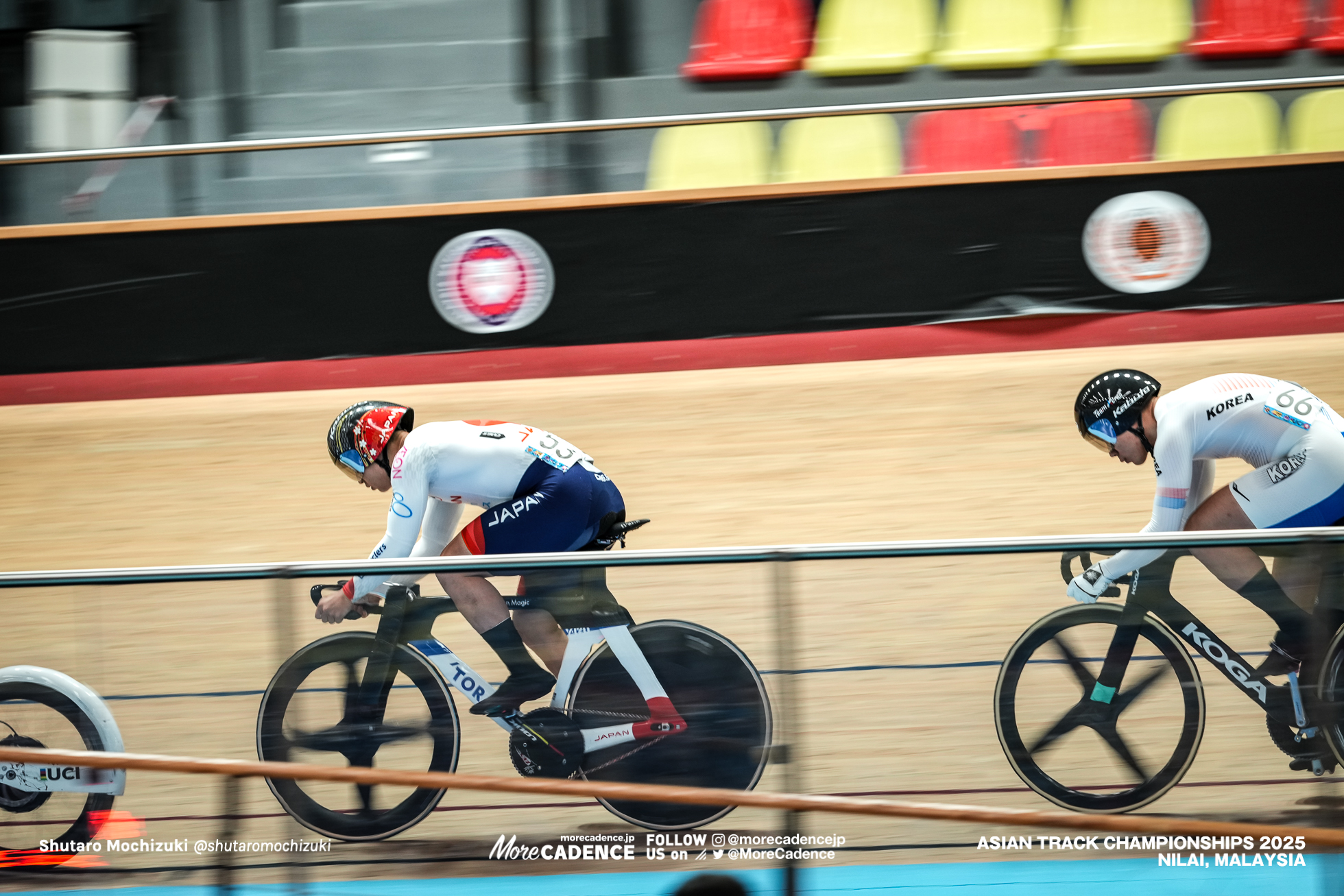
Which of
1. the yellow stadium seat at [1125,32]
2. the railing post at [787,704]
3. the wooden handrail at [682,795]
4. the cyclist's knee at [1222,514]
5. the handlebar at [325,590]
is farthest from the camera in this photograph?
the yellow stadium seat at [1125,32]

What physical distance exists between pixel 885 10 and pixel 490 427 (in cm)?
860

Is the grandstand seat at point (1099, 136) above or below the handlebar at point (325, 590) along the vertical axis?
above

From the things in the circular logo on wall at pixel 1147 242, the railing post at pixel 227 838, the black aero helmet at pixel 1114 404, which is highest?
the circular logo on wall at pixel 1147 242

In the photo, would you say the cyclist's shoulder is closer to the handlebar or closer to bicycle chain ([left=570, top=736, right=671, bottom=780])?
bicycle chain ([left=570, top=736, right=671, bottom=780])

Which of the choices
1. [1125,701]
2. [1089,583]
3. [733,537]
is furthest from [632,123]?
[1125,701]

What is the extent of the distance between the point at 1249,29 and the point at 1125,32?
101cm

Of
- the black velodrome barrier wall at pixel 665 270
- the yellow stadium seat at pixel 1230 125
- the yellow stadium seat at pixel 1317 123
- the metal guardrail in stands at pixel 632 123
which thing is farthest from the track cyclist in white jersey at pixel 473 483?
the yellow stadium seat at pixel 1317 123

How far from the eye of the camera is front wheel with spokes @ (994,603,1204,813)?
2.88m

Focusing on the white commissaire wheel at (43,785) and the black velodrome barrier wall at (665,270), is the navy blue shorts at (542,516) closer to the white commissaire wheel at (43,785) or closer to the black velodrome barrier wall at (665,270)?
the white commissaire wheel at (43,785)

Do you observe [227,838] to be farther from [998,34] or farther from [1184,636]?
[998,34]

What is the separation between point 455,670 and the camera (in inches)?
119

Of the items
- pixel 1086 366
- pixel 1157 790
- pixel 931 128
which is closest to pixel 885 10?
pixel 931 128

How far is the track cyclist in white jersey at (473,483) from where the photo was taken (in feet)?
12.2

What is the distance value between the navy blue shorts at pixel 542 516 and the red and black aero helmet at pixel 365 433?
392 millimetres
